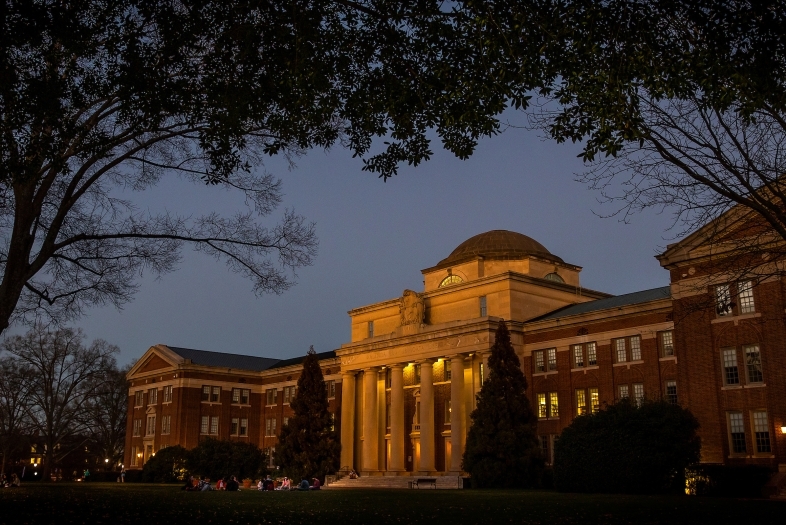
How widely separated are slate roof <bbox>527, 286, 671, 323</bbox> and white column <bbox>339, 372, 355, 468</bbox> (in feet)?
55.3

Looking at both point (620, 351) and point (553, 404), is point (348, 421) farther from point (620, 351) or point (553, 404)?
point (620, 351)

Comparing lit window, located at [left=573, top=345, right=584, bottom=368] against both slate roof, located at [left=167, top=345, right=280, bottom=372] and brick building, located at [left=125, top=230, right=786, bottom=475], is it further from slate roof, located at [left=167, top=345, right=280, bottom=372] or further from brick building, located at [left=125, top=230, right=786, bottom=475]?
slate roof, located at [left=167, top=345, right=280, bottom=372]

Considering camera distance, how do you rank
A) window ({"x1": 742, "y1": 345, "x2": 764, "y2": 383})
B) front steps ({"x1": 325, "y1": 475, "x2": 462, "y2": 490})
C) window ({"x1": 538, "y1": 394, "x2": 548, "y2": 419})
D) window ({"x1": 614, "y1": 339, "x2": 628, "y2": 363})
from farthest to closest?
1. window ({"x1": 538, "y1": 394, "x2": 548, "y2": 419})
2. front steps ({"x1": 325, "y1": 475, "x2": 462, "y2": 490})
3. window ({"x1": 614, "y1": 339, "x2": 628, "y2": 363})
4. window ({"x1": 742, "y1": 345, "x2": 764, "y2": 383})

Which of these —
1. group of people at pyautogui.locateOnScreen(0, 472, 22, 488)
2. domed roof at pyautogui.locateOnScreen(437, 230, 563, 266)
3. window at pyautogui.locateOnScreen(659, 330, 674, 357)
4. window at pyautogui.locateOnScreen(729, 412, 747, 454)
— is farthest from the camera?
domed roof at pyautogui.locateOnScreen(437, 230, 563, 266)

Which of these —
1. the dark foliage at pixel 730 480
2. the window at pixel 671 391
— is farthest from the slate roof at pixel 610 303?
the dark foliage at pixel 730 480

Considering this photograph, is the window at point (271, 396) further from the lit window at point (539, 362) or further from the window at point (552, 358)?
the window at point (552, 358)

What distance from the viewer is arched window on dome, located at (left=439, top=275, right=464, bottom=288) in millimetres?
61906

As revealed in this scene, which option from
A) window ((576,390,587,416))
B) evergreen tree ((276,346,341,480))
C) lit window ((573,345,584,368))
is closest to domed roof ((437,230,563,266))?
lit window ((573,345,584,368))

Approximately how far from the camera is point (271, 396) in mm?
80750

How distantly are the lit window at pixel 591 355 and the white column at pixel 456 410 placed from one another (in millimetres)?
8965

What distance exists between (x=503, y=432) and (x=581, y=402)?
795 centimetres

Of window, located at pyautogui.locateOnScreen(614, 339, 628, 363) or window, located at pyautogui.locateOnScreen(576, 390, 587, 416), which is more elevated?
window, located at pyautogui.locateOnScreen(614, 339, 628, 363)

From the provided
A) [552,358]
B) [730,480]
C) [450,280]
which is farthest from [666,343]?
[450,280]

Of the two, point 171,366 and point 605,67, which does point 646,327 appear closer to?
point 605,67
